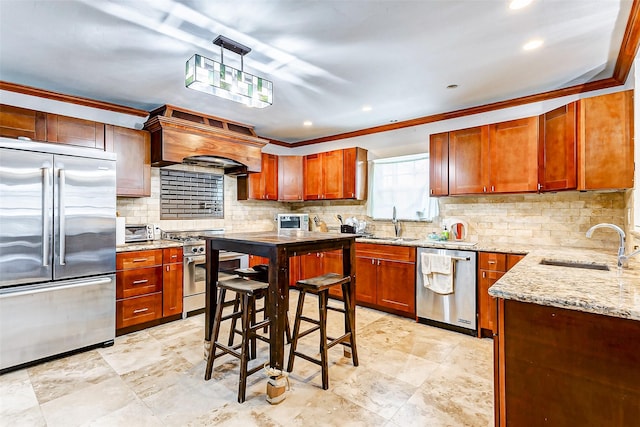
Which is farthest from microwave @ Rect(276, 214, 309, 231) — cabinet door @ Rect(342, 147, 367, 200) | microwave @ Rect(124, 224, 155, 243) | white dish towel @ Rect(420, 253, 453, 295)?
white dish towel @ Rect(420, 253, 453, 295)

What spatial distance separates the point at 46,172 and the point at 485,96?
4186 mm

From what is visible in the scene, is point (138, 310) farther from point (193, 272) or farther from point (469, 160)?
point (469, 160)

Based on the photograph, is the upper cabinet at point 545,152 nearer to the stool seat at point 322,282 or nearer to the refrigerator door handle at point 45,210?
the stool seat at point 322,282

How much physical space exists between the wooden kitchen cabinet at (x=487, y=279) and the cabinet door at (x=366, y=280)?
47.2 inches

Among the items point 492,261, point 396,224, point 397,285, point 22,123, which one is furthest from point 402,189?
point 22,123

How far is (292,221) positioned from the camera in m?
5.20

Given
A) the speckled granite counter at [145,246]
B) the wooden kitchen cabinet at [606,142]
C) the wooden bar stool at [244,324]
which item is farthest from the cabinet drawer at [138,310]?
the wooden kitchen cabinet at [606,142]

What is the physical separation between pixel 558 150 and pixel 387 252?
1.97 m

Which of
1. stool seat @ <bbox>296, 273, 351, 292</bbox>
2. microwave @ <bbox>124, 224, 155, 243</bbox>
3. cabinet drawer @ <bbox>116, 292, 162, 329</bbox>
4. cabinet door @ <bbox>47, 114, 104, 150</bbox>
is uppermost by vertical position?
cabinet door @ <bbox>47, 114, 104, 150</bbox>

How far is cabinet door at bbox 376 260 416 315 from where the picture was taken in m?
3.69

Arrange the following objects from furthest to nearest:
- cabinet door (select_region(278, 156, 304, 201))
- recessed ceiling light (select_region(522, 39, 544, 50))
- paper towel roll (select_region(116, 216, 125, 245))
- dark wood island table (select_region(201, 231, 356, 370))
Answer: cabinet door (select_region(278, 156, 304, 201)), paper towel roll (select_region(116, 216, 125, 245)), recessed ceiling light (select_region(522, 39, 544, 50)), dark wood island table (select_region(201, 231, 356, 370))

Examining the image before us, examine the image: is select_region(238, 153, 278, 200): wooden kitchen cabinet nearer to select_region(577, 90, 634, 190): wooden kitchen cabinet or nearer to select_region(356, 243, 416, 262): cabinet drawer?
select_region(356, 243, 416, 262): cabinet drawer

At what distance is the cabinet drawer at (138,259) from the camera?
3.20 meters

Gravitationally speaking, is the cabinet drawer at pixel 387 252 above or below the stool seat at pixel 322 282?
above
